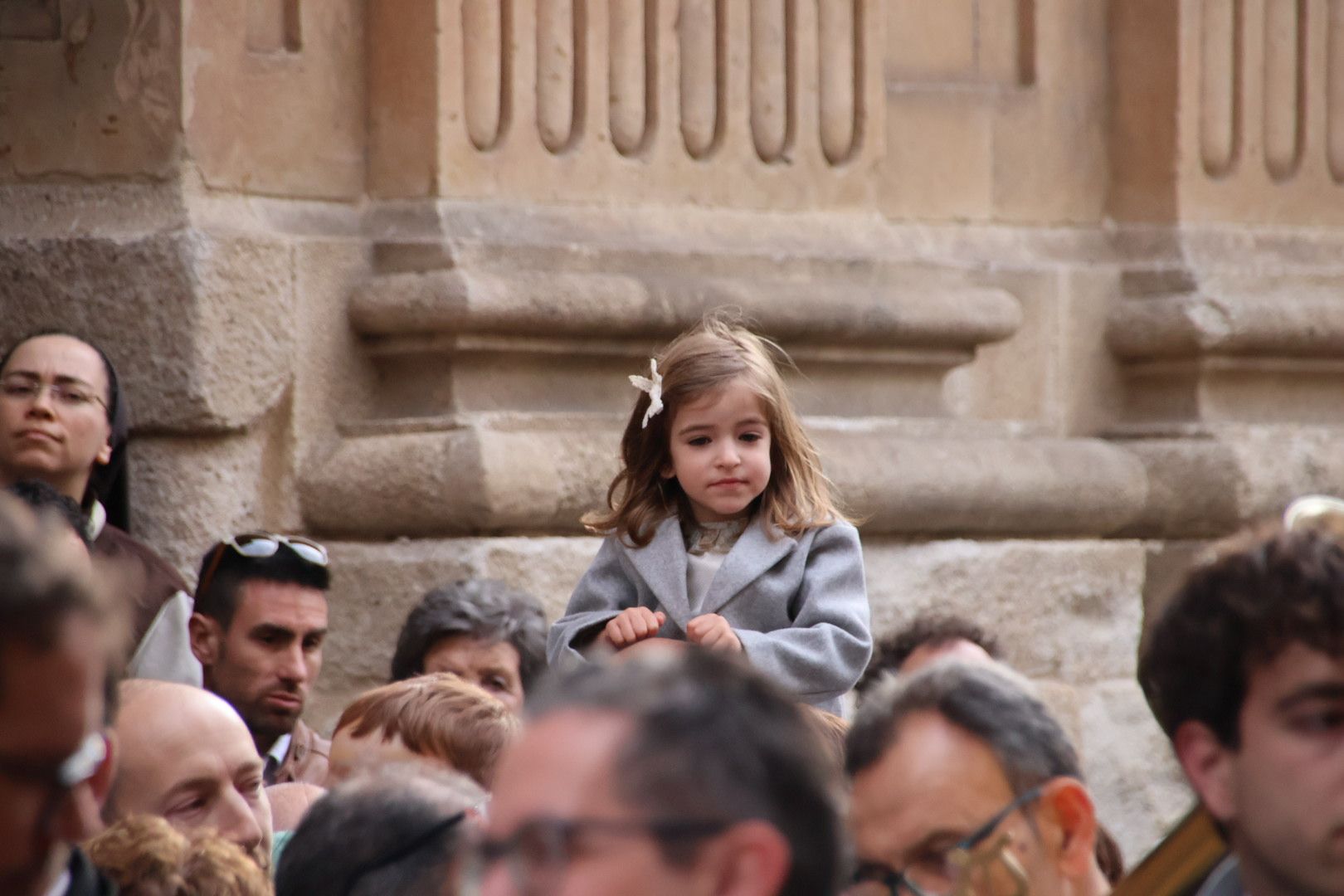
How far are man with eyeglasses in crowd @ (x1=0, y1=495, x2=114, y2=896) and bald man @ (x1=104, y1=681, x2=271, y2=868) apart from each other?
1.20 m

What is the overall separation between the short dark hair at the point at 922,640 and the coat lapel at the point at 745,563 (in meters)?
0.44

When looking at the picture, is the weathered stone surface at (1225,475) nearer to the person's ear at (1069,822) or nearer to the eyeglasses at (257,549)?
the eyeglasses at (257,549)

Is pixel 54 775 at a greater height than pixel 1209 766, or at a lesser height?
greater

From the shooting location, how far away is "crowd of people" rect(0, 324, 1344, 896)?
4.43ft

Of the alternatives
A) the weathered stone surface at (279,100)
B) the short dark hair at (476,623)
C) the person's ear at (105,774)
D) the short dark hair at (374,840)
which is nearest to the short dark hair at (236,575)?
the short dark hair at (476,623)

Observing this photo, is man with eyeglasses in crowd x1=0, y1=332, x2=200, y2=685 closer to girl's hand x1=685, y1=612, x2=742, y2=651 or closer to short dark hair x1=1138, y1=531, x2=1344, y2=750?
girl's hand x1=685, y1=612, x2=742, y2=651

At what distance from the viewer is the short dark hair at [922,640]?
3854mm

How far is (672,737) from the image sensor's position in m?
1.36

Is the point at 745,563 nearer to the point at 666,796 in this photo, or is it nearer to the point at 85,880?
the point at 85,880

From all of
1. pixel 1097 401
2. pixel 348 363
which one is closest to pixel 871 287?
pixel 1097 401

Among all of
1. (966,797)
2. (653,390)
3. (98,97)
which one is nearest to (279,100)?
(98,97)

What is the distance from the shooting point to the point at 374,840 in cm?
192

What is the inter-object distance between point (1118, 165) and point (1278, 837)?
3846mm

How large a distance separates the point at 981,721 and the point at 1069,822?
0.39ft
